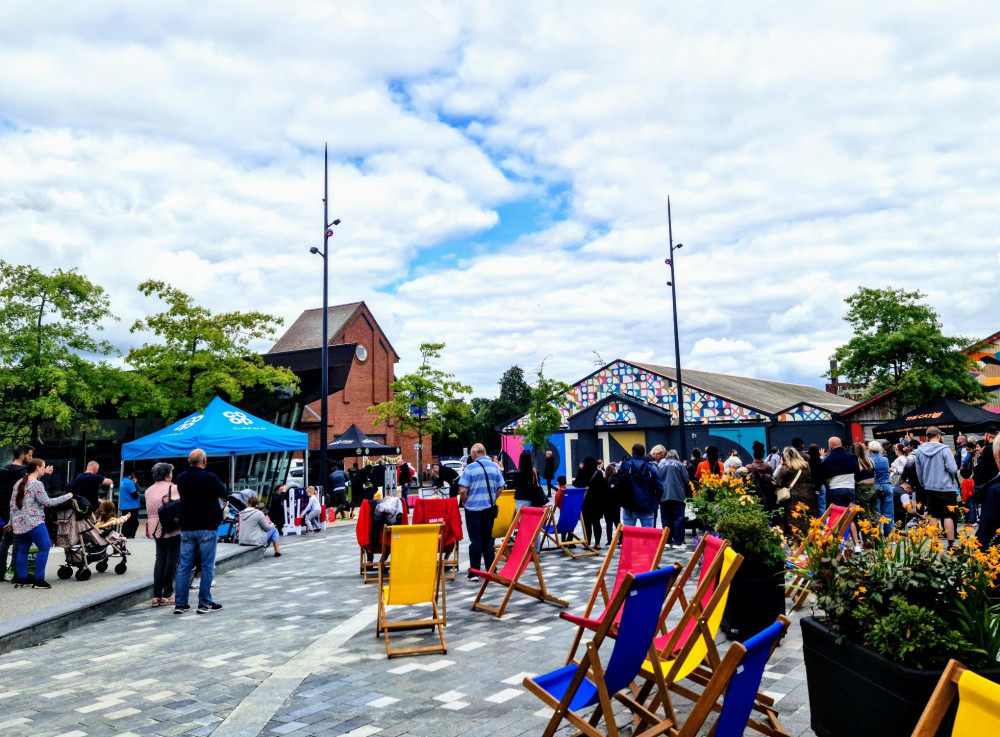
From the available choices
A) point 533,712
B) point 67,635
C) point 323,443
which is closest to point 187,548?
point 67,635

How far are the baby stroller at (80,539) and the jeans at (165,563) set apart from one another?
182 centimetres

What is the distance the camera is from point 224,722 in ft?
14.8

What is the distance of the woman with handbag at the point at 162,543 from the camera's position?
28.8 feet

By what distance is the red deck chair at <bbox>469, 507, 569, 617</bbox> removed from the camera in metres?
7.27

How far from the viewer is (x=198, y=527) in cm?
827

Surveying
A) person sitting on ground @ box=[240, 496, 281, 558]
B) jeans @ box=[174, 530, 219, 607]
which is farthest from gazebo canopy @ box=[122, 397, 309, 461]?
jeans @ box=[174, 530, 219, 607]

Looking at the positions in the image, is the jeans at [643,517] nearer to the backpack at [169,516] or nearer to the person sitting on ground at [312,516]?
the backpack at [169,516]

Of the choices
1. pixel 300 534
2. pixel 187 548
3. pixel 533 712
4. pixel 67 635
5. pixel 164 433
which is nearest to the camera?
pixel 533 712

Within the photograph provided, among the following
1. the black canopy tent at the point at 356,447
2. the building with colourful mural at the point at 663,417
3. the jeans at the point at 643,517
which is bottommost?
the jeans at the point at 643,517

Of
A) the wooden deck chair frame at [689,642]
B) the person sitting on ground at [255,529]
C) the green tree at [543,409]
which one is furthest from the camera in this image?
the green tree at [543,409]

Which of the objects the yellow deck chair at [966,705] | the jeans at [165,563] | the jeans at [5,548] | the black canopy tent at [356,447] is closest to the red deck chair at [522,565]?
the jeans at [165,563]

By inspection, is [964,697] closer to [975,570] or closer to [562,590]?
[975,570]

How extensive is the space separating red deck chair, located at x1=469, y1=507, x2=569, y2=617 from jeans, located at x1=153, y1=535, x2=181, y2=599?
385 cm

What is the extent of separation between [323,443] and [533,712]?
1618 cm
